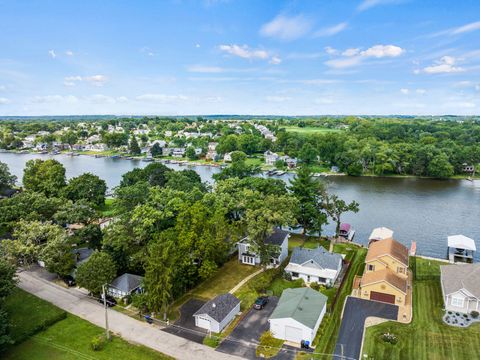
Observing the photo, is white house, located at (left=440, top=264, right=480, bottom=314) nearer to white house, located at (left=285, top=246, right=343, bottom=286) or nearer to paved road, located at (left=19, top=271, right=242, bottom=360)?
white house, located at (left=285, top=246, right=343, bottom=286)

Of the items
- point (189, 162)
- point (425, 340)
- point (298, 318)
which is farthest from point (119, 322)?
point (189, 162)

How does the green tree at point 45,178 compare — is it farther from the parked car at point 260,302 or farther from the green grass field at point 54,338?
the parked car at point 260,302

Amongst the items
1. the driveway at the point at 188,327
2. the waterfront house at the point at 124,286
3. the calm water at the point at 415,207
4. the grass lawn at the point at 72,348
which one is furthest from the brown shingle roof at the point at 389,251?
the waterfront house at the point at 124,286

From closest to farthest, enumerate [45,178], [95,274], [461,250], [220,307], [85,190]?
[220,307] → [95,274] → [461,250] → [85,190] → [45,178]

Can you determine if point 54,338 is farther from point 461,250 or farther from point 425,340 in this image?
point 461,250

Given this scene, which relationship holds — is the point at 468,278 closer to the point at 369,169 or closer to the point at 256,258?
the point at 256,258

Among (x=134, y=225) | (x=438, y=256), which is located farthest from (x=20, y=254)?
(x=438, y=256)
